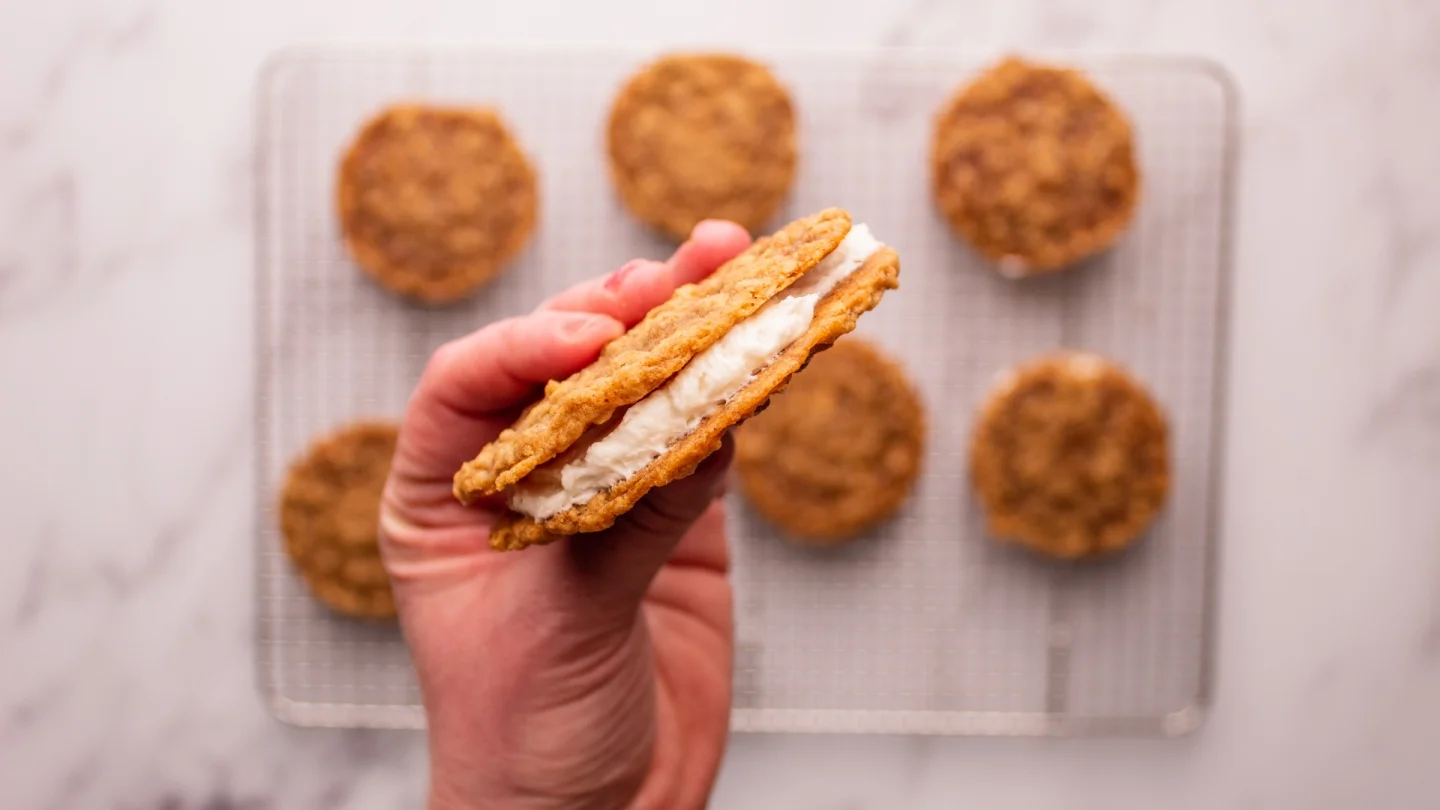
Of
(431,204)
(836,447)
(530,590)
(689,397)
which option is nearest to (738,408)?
(689,397)

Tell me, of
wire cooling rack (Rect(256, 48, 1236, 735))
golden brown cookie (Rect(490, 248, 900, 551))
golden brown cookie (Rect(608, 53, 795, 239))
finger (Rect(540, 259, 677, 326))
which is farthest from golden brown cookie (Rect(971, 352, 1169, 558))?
golden brown cookie (Rect(490, 248, 900, 551))

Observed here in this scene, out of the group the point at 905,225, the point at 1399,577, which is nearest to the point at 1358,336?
the point at 1399,577

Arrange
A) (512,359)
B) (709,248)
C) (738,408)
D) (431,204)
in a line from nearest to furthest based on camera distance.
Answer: (738,408)
(512,359)
(709,248)
(431,204)

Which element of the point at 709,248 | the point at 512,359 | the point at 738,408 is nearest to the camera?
the point at 738,408

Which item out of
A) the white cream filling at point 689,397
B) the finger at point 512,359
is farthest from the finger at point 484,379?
the white cream filling at point 689,397

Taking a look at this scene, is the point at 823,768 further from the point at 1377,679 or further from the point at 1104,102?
the point at 1104,102

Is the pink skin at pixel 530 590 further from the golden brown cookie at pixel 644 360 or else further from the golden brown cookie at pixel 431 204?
the golden brown cookie at pixel 431 204

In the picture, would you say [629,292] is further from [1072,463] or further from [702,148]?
[1072,463]
